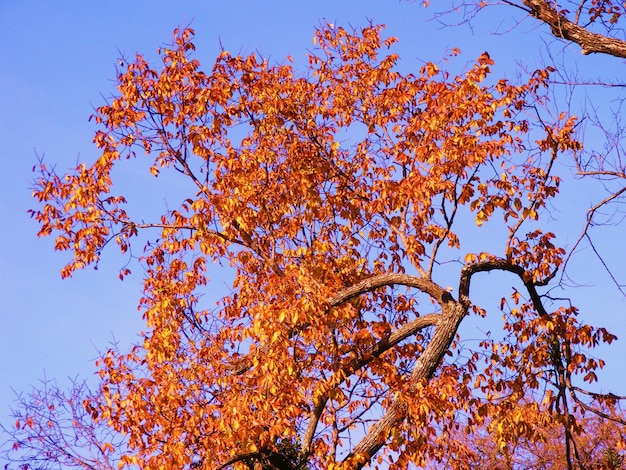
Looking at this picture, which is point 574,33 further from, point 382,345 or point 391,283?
point 382,345

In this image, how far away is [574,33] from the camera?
10.6m

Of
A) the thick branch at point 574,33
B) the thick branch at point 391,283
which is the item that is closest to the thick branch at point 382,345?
the thick branch at point 391,283

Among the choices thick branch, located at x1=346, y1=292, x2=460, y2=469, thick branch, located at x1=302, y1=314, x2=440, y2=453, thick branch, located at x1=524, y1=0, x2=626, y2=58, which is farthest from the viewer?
thick branch, located at x1=302, y1=314, x2=440, y2=453

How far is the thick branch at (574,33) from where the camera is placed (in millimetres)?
10289

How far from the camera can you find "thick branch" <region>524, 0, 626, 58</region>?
10.3 meters

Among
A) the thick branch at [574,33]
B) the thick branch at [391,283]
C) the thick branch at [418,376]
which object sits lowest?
the thick branch at [418,376]

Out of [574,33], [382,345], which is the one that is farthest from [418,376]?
[574,33]

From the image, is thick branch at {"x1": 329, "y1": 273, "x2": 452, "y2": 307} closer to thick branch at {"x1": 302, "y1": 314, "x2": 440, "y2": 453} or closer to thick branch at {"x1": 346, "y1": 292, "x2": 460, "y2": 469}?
thick branch at {"x1": 346, "y1": 292, "x2": 460, "y2": 469}

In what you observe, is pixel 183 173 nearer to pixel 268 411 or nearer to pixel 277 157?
pixel 277 157

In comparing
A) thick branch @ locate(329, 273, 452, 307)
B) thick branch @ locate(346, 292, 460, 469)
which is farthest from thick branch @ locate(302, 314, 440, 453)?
thick branch @ locate(329, 273, 452, 307)

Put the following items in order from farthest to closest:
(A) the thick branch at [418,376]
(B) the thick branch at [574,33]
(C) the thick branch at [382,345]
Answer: (C) the thick branch at [382,345] < (A) the thick branch at [418,376] < (B) the thick branch at [574,33]

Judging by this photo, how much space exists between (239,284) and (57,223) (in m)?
3.74

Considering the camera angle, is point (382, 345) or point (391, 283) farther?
point (391, 283)

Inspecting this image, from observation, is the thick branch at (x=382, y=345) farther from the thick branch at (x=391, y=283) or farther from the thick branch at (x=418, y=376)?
the thick branch at (x=391, y=283)
